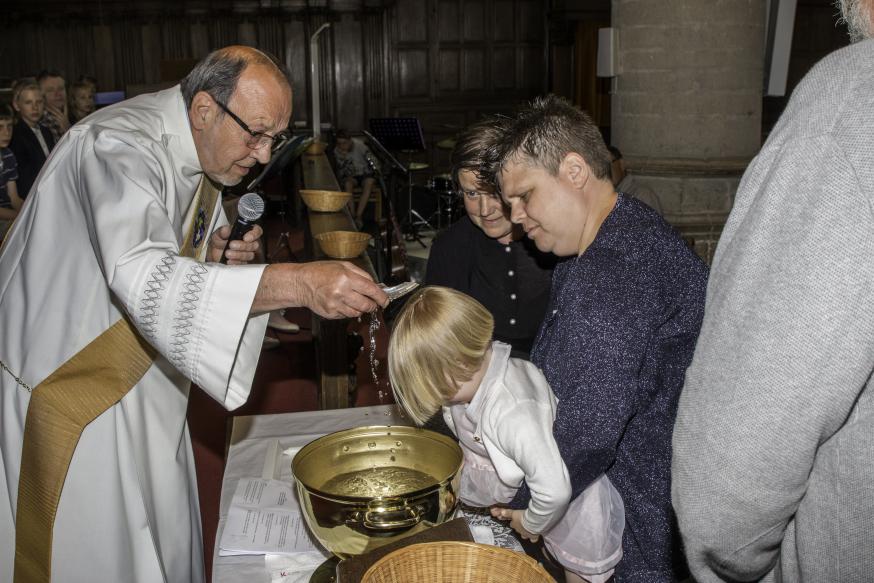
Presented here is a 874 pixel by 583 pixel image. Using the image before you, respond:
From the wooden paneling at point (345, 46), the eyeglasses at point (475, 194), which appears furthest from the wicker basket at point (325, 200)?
the wooden paneling at point (345, 46)

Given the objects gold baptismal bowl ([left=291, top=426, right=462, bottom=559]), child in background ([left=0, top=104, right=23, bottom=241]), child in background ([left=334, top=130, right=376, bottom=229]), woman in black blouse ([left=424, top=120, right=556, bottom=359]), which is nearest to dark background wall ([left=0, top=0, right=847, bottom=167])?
child in background ([left=334, top=130, right=376, bottom=229])

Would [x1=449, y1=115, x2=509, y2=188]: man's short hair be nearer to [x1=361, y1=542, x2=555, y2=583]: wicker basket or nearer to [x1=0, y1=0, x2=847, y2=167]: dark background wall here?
[x1=361, y1=542, x2=555, y2=583]: wicker basket

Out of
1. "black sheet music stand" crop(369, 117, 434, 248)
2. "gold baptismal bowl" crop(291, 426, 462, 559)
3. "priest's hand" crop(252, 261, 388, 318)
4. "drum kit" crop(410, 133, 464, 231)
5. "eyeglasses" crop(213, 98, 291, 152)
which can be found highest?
"eyeglasses" crop(213, 98, 291, 152)

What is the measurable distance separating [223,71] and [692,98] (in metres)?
4.88

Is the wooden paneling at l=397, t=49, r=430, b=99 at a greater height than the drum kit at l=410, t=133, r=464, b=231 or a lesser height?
greater

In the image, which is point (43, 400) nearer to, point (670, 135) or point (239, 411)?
point (239, 411)

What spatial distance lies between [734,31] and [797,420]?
5799mm

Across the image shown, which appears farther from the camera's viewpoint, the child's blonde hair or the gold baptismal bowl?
the child's blonde hair

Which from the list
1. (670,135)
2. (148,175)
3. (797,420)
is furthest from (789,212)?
(670,135)

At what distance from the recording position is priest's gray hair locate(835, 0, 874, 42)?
1.00 metres

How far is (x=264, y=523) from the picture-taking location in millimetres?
1671

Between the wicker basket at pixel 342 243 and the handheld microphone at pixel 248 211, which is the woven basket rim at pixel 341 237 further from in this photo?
the handheld microphone at pixel 248 211

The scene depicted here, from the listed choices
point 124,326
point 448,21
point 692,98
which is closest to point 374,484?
point 124,326

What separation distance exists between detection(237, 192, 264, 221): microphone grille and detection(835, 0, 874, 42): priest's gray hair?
1510mm
